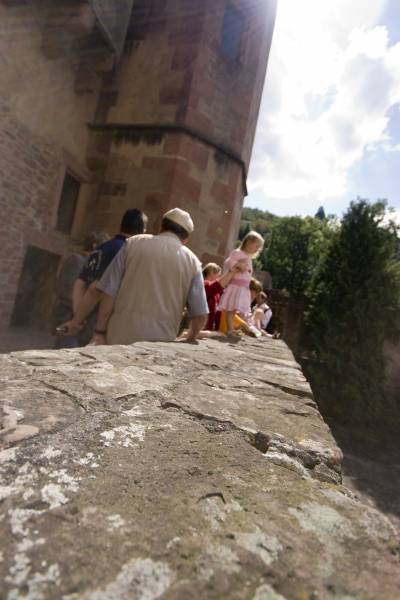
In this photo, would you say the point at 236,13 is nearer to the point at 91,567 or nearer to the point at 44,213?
the point at 44,213

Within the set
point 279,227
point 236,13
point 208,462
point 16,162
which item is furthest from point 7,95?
point 279,227

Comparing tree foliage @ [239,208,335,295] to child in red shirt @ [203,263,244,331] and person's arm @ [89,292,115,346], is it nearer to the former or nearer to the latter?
child in red shirt @ [203,263,244,331]

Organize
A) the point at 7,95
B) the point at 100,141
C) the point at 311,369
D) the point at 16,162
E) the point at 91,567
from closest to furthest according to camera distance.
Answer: the point at 91,567 → the point at 7,95 → the point at 16,162 → the point at 100,141 → the point at 311,369

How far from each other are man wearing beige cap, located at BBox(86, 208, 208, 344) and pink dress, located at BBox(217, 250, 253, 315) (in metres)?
1.45

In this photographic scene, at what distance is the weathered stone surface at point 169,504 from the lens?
588 mm

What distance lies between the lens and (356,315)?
43.3ft

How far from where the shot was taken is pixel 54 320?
14.0 feet

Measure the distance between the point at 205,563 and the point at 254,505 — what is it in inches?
8.4

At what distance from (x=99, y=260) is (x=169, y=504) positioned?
2742mm

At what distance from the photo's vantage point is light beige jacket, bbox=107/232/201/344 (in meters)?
2.66

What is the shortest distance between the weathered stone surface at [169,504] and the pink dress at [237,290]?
111 inches

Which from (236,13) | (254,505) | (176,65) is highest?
(236,13)

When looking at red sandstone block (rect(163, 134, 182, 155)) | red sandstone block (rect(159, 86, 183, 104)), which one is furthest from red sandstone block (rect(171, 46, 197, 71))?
red sandstone block (rect(163, 134, 182, 155))

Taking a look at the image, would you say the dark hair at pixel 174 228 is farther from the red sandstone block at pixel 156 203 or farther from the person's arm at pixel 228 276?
the red sandstone block at pixel 156 203
